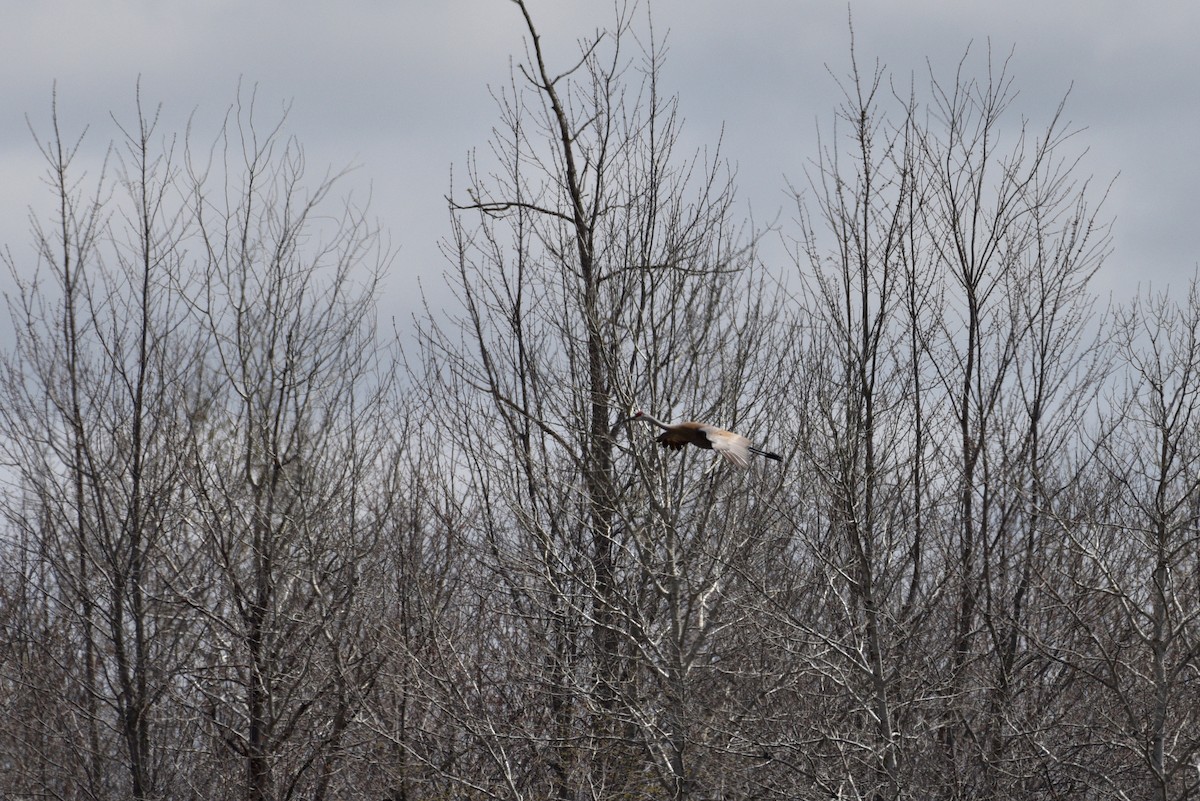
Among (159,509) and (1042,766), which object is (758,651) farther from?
(159,509)

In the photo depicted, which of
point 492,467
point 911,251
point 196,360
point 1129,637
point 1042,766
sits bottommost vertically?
point 1042,766

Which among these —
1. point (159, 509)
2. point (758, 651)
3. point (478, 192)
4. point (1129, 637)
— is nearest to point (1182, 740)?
point (1129, 637)

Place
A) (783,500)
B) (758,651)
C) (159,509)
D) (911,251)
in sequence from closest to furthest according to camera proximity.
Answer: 1. (783,500)
2. (159,509)
3. (758,651)
4. (911,251)

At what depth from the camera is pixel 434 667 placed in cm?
1316

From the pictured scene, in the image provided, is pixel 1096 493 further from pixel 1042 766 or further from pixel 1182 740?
pixel 1042 766

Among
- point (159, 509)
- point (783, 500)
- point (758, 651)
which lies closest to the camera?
point (783, 500)

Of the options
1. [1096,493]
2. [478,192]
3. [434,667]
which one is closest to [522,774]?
[434,667]

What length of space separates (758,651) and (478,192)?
5.53 metres

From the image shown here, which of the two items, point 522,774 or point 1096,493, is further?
point 1096,493

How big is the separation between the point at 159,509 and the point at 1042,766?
8.52m

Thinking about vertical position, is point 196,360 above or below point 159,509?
above

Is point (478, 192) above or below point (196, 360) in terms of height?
above

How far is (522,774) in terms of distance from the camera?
12641mm

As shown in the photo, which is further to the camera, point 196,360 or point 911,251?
point 911,251
